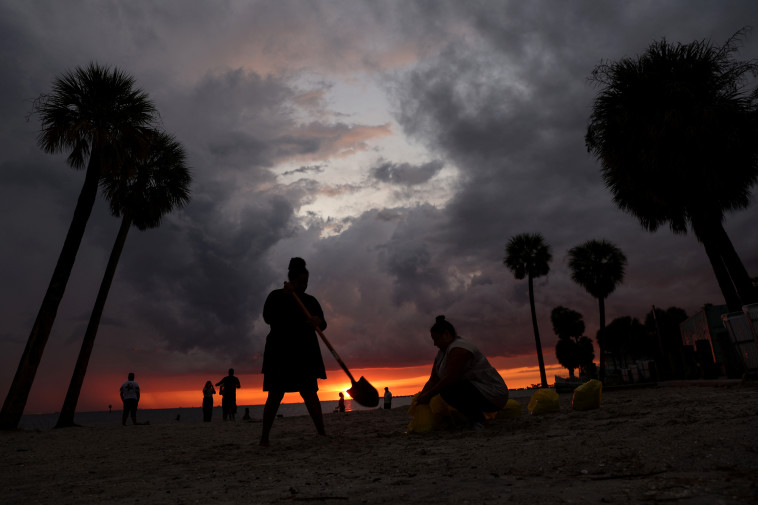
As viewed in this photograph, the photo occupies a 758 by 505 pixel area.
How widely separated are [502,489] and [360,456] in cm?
170

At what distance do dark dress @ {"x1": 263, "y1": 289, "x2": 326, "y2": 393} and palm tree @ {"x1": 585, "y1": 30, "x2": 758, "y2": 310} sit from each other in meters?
13.5

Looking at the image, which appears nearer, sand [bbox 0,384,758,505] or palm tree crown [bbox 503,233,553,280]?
sand [bbox 0,384,758,505]

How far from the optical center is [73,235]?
467 inches

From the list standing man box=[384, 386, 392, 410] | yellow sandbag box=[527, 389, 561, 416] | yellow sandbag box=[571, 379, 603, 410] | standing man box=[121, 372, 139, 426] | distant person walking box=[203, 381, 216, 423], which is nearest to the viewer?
yellow sandbag box=[571, 379, 603, 410]

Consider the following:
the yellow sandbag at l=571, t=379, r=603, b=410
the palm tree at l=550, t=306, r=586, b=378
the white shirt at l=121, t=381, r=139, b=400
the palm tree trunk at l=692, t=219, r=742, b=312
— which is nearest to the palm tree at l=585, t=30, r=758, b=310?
the palm tree trunk at l=692, t=219, r=742, b=312

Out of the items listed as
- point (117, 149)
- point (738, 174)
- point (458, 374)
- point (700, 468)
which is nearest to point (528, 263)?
point (738, 174)

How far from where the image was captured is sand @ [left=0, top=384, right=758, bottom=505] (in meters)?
2.06

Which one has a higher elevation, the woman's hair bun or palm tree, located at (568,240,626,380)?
palm tree, located at (568,240,626,380)

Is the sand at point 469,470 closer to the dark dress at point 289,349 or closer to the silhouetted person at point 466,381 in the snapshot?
the silhouetted person at point 466,381

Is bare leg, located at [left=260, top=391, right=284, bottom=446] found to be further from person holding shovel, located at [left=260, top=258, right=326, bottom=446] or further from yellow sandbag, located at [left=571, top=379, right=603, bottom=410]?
yellow sandbag, located at [left=571, top=379, right=603, bottom=410]

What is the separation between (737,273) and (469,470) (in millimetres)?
14073

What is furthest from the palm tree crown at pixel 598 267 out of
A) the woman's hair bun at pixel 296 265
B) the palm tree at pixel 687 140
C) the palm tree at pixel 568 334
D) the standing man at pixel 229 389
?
the palm tree at pixel 568 334

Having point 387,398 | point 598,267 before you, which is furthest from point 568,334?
point 387,398

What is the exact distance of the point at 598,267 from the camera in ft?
97.1
